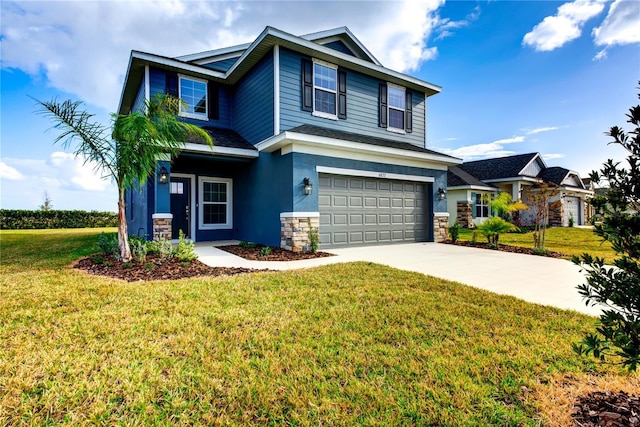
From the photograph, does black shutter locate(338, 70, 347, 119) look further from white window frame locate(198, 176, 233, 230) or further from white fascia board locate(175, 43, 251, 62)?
white window frame locate(198, 176, 233, 230)

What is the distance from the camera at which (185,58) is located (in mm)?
11070

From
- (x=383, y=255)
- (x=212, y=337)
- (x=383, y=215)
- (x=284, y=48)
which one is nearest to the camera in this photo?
(x=212, y=337)

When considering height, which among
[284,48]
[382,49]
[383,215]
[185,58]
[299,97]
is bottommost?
[383,215]

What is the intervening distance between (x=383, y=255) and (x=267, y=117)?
537 cm

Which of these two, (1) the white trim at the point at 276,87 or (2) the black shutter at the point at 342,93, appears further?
(2) the black shutter at the point at 342,93

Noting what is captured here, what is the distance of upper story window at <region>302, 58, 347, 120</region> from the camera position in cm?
952

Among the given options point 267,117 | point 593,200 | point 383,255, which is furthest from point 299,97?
point 593,200

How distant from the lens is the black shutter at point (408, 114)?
12.1 m

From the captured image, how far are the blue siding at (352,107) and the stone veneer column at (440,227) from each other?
10.1ft

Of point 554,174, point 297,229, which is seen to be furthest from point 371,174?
point 554,174

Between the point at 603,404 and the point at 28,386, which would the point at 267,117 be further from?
the point at 603,404

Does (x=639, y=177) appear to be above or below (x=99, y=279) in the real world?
above

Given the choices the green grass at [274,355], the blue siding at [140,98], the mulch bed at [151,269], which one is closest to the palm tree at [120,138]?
the mulch bed at [151,269]

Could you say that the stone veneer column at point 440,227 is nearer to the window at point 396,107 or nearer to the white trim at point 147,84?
the window at point 396,107
